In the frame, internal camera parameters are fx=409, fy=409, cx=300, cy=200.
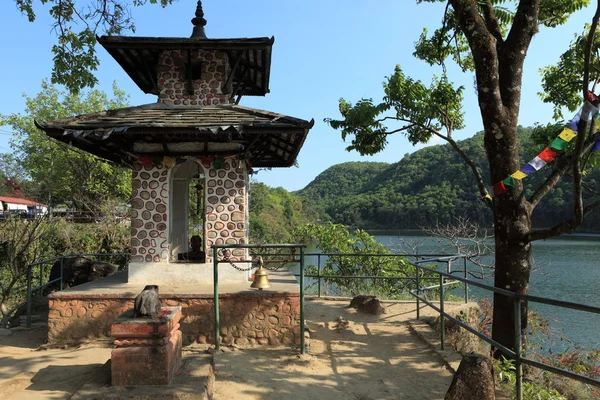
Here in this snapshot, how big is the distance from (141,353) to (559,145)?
15.9 feet

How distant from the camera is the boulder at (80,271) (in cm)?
929

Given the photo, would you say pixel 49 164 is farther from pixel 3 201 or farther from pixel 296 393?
pixel 296 393

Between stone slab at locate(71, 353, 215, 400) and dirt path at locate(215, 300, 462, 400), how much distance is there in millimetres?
455

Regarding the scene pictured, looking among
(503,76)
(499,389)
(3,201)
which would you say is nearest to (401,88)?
(503,76)

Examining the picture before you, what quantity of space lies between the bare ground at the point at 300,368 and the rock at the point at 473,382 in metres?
0.67

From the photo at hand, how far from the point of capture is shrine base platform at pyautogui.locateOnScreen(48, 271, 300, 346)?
584 centimetres

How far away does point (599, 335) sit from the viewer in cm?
1188

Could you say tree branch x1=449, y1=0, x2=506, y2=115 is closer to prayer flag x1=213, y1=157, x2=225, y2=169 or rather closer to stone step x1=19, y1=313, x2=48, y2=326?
prayer flag x1=213, y1=157, x2=225, y2=169

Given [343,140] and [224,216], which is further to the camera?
[343,140]

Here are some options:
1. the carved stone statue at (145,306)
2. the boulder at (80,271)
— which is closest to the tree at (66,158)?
the boulder at (80,271)

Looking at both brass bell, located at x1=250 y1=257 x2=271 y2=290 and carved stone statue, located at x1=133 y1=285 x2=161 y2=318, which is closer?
carved stone statue, located at x1=133 y1=285 x2=161 y2=318

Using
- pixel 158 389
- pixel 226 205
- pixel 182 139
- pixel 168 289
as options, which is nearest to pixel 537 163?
pixel 226 205

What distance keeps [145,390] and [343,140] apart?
6.40 metres

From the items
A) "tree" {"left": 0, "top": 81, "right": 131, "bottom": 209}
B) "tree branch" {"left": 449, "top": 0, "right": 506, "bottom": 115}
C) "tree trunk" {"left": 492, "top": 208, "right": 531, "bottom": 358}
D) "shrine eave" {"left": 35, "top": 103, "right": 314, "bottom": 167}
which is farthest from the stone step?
"tree" {"left": 0, "top": 81, "right": 131, "bottom": 209}
